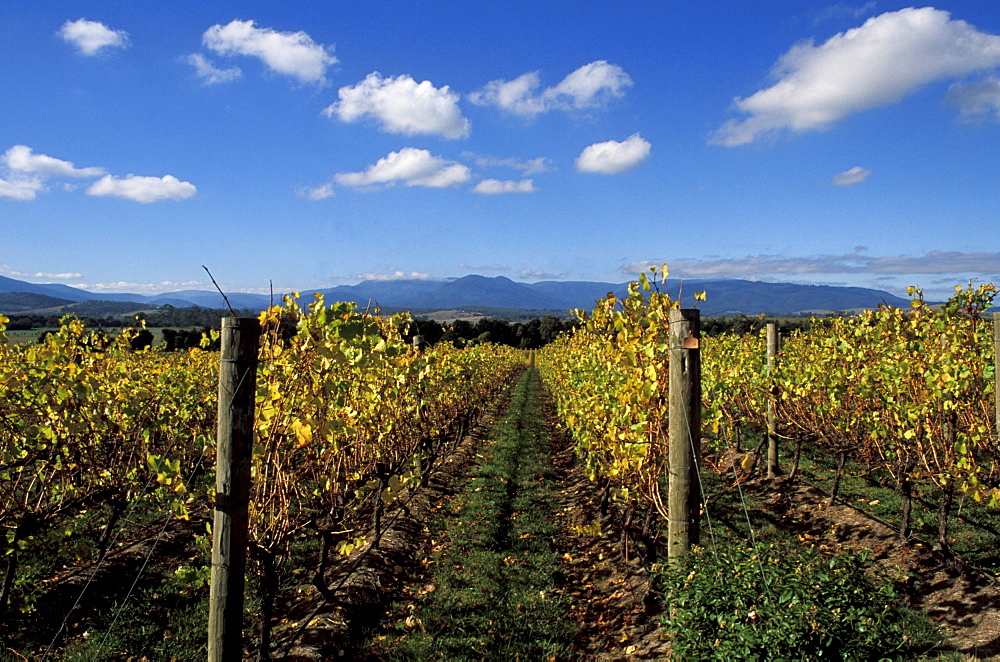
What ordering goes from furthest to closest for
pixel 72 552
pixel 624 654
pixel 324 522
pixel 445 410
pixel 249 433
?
1. pixel 445 410
2. pixel 72 552
3. pixel 324 522
4. pixel 624 654
5. pixel 249 433

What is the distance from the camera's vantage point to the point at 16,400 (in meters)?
4.09

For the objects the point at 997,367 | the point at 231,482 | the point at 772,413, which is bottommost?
the point at 772,413

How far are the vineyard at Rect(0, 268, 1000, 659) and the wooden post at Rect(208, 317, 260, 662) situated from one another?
0.12 m

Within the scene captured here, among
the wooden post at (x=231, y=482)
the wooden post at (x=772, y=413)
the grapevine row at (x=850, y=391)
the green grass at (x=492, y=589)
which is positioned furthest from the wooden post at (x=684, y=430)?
the wooden post at (x=772, y=413)

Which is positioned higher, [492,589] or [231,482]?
[231,482]

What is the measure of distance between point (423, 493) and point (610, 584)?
3.63 metres

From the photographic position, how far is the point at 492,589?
16.6 feet

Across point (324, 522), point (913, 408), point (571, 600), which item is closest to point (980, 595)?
point (913, 408)

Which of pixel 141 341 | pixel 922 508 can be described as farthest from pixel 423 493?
pixel 141 341

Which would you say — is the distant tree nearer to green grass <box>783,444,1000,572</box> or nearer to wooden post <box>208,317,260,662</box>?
wooden post <box>208,317,260,662</box>

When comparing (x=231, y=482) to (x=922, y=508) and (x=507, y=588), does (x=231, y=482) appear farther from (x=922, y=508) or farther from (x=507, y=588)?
(x=922, y=508)

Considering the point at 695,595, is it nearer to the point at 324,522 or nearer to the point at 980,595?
the point at 980,595

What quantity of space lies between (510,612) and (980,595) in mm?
3443

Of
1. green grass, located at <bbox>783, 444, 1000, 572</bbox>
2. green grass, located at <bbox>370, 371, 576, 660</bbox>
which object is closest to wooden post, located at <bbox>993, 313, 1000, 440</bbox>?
green grass, located at <bbox>783, 444, 1000, 572</bbox>
